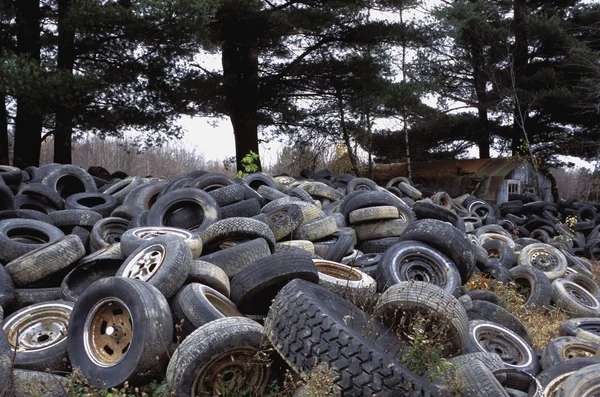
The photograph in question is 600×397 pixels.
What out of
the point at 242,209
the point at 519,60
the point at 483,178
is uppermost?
the point at 519,60

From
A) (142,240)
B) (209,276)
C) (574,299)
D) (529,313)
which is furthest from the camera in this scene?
(574,299)

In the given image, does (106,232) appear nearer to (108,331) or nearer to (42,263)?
(42,263)

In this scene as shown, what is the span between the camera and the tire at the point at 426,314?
4.75m

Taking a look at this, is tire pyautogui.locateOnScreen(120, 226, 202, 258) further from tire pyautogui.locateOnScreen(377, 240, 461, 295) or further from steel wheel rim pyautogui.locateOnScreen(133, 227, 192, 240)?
tire pyautogui.locateOnScreen(377, 240, 461, 295)

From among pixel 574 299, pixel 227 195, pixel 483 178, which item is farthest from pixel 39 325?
pixel 483 178

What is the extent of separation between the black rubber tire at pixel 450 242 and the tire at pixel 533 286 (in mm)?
1740

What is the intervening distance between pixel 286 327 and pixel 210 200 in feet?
13.9

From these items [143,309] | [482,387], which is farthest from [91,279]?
[482,387]

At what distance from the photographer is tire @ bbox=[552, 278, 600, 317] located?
837cm

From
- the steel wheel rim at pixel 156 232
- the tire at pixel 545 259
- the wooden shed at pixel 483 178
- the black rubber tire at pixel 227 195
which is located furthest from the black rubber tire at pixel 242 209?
the wooden shed at pixel 483 178

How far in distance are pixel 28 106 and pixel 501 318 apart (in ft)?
38.2

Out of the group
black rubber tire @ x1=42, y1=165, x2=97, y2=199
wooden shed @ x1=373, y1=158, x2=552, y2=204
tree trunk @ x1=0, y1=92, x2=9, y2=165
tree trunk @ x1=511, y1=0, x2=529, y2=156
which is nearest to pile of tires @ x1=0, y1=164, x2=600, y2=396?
black rubber tire @ x1=42, y1=165, x2=97, y2=199

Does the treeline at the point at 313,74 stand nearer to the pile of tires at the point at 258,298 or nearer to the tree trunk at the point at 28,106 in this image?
the tree trunk at the point at 28,106

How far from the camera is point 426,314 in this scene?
15.7 feet
